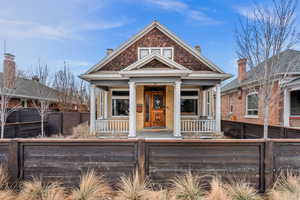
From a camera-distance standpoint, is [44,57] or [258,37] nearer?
[258,37]

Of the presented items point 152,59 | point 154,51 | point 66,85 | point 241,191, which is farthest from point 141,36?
point 66,85

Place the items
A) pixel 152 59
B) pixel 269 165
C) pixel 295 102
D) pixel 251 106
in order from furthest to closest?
pixel 251 106 < pixel 295 102 < pixel 152 59 < pixel 269 165

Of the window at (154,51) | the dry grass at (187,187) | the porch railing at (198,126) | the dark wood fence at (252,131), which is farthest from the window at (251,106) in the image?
the dry grass at (187,187)

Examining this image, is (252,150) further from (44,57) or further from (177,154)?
(44,57)

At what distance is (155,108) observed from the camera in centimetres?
1011

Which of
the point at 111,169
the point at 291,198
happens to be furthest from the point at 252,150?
the point at 111,169

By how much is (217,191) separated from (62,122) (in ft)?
36.5

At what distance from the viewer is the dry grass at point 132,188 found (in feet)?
9.45

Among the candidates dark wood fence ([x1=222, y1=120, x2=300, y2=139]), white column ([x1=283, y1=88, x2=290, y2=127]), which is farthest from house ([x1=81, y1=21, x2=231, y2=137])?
white column ([x1=283, y1=88, x2=290, y2=127])

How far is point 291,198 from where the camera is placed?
2.74 m

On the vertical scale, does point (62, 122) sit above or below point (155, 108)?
below

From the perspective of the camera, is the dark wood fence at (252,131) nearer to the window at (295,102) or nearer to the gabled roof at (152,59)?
the window at (295,102)

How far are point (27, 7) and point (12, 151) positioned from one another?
38.9 ft

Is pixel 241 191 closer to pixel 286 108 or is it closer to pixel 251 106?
pixel 286 108
